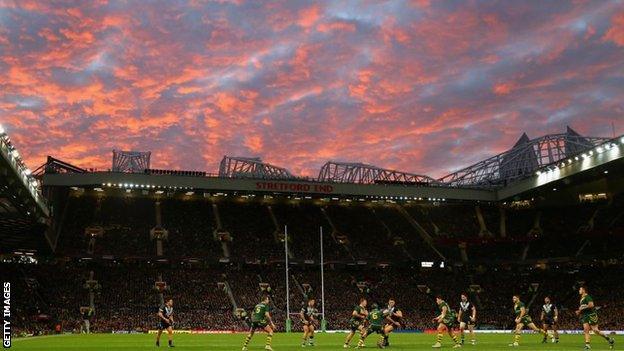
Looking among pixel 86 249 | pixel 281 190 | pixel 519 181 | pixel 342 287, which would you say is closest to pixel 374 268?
pixel 342 287

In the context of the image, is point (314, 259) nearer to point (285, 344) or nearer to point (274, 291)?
point (274, 291)

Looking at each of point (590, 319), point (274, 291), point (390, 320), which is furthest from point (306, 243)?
point (590, 319)

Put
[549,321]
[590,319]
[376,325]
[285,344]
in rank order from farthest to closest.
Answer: [549,321] → [285,344] → [376,325] → [590,319]

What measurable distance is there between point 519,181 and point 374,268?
73.6ft

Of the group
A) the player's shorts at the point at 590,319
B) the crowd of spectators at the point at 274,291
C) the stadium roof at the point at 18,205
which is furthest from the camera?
the crowd of spectators at the point at 274,291

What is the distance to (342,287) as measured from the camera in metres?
80.5

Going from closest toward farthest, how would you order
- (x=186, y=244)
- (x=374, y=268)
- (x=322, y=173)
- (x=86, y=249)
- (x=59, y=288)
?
(x=59, y=288), (x=86, y=249), (x=186, y=244), (x=374, y=268), (x=322, y=173)

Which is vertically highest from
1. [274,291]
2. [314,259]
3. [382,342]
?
[314,259]

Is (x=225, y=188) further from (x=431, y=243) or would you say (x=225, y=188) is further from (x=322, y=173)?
(x=431, y=243)

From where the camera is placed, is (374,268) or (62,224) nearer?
(62,224)

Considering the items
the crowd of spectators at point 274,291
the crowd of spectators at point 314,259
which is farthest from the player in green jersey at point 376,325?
the crowd of spectators at point 314,259

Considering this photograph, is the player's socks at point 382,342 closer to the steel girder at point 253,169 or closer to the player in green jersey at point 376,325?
the player in green jersey at point 376,325

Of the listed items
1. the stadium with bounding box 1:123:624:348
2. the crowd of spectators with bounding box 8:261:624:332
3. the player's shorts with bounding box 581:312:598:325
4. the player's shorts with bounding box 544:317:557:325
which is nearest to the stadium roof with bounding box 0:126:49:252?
the stadium with bounding box 1:123:624:348

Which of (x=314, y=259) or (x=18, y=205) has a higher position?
(x=18, y=205)
